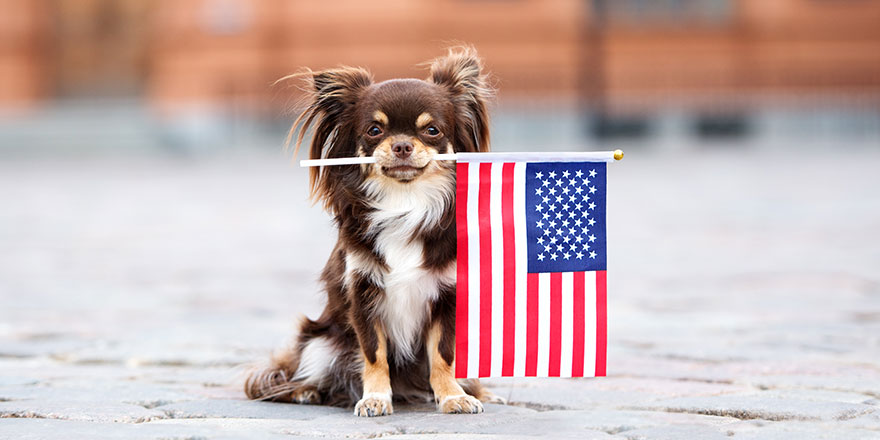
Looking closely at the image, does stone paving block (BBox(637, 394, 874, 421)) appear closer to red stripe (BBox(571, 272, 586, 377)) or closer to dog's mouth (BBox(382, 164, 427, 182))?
red stripe (BBox(571, 272, 586, 377))

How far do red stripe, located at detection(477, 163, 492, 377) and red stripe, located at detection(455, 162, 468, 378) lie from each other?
0.16 ft

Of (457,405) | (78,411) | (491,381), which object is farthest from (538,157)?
(78,411)

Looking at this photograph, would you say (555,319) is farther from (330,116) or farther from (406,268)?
(330,116)

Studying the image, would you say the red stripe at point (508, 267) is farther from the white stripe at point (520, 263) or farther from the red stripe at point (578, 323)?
the red stripe at point (578, 323)

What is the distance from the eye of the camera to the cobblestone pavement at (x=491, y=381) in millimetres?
3576

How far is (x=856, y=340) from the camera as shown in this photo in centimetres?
514

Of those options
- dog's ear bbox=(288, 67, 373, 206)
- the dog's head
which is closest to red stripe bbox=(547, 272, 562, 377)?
the dog's head

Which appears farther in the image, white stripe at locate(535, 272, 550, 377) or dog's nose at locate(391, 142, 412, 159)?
white stripe at locate(535, 272, 550, 377)

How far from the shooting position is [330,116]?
3777mm

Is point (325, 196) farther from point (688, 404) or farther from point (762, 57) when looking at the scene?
point (762, 57)

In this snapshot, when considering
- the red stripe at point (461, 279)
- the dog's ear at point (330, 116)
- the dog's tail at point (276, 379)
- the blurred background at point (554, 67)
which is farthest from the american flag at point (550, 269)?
the blurred background at point (554, 67)

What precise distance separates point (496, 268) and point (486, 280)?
52 millimetres

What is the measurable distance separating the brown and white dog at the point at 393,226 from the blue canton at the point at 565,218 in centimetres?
25

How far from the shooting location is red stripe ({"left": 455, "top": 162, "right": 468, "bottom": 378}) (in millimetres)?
3512
